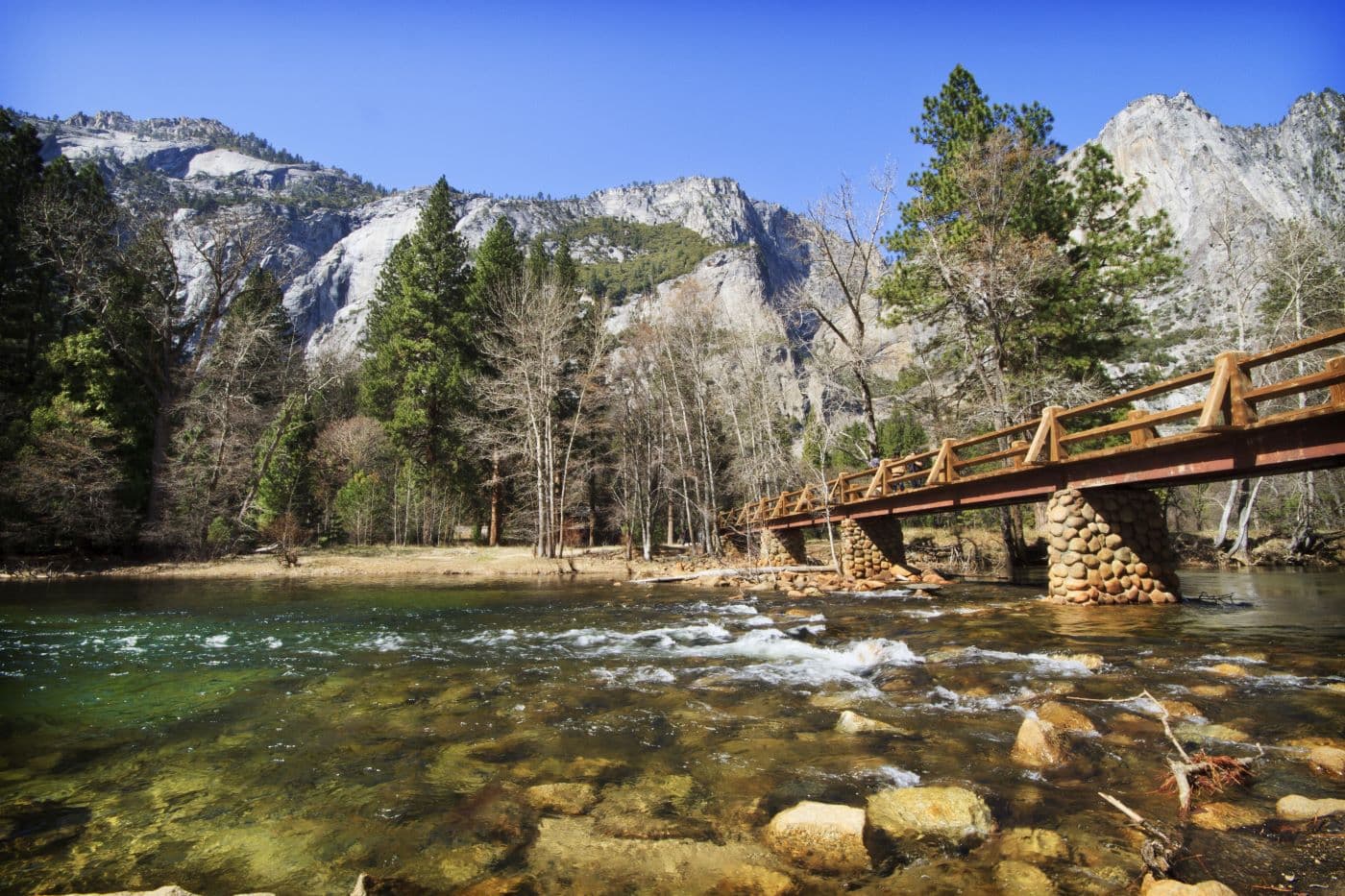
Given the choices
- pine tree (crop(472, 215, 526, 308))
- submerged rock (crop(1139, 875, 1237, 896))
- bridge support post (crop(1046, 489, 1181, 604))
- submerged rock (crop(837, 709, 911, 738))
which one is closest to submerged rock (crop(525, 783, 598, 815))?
submerged rock (crop(837, 709, 911, 738))

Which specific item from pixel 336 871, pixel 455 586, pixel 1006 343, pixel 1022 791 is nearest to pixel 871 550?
pixel 1006 343

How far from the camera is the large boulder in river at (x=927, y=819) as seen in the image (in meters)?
3.02

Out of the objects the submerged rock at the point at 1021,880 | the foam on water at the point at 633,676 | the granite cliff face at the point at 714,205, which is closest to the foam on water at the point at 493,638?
the foam on water at the point at 633,676

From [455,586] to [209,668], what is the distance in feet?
35.8

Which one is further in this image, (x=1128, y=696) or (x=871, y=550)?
(x=871, y=550)

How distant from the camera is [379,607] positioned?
1302 centimetres

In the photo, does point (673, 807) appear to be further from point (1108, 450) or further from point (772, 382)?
point (772, 382)

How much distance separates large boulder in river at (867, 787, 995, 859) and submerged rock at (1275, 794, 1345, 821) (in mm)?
1416

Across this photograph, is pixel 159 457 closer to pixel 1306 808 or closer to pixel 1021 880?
pixel 1021 880

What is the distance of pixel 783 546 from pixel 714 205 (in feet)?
597

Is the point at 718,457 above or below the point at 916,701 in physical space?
above

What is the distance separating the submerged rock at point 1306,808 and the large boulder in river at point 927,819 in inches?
55.8

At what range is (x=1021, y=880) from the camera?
8.81 feet

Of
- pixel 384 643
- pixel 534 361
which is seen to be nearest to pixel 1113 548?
pixel 384 643
